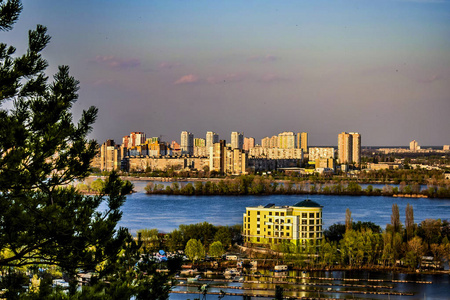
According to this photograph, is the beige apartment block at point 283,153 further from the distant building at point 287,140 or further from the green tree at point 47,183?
the green tree at point 47,183

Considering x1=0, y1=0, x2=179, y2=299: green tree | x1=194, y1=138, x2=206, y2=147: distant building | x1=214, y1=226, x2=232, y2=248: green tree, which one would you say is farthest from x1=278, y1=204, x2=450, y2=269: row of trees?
x1=194, y1=138, x2=206, y2=147: distant building

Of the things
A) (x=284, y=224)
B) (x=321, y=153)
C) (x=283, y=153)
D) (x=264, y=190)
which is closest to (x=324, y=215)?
(x=284, y=224)

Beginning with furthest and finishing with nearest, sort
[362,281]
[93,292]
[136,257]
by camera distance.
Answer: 1. [362,281]
2. [136,257]
3. [93,292]

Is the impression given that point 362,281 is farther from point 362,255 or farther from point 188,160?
point 188,160

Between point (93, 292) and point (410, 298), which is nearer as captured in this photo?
point (93, 292)

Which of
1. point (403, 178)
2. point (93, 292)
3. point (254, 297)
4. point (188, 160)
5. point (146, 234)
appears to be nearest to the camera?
point (93, 292)

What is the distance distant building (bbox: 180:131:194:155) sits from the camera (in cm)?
4156

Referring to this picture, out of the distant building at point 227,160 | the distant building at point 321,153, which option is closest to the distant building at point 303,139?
the distant building at point 321,153

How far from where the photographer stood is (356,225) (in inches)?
318

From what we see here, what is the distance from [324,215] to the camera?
11.5 m

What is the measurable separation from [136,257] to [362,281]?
402cm

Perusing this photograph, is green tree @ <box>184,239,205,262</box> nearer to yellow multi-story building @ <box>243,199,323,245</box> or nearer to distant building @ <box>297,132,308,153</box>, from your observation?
yellow multi-story building @ <box>243,199,323,245</box>

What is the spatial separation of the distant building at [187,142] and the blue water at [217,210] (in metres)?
23.8

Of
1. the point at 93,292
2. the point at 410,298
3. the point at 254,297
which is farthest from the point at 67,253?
the point at 410,298
